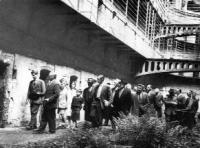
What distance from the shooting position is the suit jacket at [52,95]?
10.5m

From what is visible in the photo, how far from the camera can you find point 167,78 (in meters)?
31.6

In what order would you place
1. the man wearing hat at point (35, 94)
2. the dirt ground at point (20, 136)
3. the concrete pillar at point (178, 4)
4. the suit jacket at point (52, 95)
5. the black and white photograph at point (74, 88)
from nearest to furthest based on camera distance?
the black and white photograph at point (74, 88)
the dirt ground at point (20, 136)
the suit jacket at point (52, 95)
the man wearing hat at point (35, 94)
the concrete pillar at point (178, 4)

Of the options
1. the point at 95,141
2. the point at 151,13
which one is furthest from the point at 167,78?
the point at 95,141

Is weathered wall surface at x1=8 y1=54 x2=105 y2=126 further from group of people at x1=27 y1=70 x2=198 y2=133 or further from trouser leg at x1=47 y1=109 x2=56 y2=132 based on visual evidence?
trouser leg at x1=47 y1=109 x2=56 y2=132

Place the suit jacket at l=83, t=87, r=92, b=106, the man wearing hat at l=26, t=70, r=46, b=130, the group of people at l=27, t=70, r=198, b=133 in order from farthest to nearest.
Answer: the suit jacket at l=83, t=87, r=92, b=106 < the man wearing hat at l=26, t=70, r=46, b=130 < the group of people at l=27, t=70, r=198, b=133

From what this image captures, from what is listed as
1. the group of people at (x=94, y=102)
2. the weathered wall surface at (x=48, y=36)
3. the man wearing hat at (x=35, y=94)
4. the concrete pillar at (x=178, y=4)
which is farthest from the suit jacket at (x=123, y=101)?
the concrete pillar at (x=178, y=4)

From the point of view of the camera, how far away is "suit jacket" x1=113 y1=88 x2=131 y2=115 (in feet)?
37.8

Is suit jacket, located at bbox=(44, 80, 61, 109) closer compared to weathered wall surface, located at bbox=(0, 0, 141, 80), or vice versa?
suit jacket, located at bbox=(44, 80, 61, 109)

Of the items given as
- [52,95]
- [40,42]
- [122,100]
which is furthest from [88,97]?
[40,42]

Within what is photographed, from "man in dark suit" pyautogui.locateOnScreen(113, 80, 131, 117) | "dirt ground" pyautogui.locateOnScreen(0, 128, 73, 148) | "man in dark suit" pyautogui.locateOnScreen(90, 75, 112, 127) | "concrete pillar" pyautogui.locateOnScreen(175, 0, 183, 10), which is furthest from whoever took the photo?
"concrete pillar" pyautogui.locateOnScreen(175, 0, 183, 10)

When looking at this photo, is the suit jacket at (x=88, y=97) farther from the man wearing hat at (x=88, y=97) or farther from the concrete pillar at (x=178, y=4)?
the concrete pillar at (x=178, y=4)

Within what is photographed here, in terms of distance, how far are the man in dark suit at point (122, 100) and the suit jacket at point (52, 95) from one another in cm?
190

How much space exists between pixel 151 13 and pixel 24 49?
50.3ft

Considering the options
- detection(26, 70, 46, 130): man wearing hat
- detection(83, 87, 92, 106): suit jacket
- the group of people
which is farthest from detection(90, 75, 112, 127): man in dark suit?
detection(26, 70, 46, 130): man wearing hat
